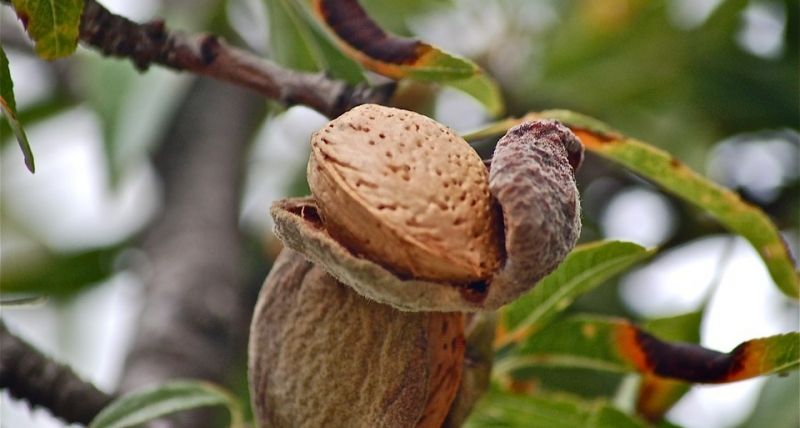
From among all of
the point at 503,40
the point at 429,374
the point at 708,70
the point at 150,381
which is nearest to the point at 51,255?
the point at 150,381

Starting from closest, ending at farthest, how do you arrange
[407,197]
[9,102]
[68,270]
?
[407,197] → [9,102] → [68,270]

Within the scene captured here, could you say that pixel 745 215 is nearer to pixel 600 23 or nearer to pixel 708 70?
pixel 708 70

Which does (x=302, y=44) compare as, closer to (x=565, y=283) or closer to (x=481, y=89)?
(x=481, y=89)

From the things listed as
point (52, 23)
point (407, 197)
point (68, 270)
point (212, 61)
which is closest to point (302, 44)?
point (212, 61)

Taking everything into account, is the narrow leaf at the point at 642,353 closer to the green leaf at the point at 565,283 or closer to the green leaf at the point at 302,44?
the green leaf at the point at 565,283

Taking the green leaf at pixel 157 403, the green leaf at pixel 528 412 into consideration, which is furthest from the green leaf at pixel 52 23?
the green leaf at pixel 528 412

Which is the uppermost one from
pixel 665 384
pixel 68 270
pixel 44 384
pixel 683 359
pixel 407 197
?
pixel 407 197

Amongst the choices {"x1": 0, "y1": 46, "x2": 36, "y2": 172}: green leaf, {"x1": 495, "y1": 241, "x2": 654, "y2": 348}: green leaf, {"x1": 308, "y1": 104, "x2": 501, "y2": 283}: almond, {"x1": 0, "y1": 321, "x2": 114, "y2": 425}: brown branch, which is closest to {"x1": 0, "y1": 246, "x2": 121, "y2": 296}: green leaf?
{"x1": 0, "y1": 321, "x2": 114, "y2": 425}: brown branch
